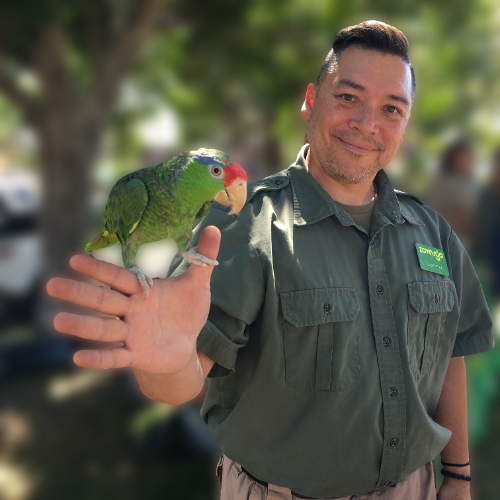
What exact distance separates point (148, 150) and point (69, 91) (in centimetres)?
165

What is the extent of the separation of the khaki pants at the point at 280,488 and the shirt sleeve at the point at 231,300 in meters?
0.40

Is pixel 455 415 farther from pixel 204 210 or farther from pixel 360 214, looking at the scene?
pixel 204 210

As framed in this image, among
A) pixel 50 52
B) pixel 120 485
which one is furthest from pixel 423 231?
pixel 50 52

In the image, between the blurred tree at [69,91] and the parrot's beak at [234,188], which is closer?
the parrot's beak at [234,188]

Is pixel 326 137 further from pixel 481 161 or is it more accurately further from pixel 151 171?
pixel 481 161

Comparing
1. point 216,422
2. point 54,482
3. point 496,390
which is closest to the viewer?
point 216,422

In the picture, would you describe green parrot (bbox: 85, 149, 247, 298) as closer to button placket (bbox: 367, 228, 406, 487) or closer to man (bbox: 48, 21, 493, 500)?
man (bbox: 48, 21, 493, 500)

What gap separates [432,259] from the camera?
1.63 metres

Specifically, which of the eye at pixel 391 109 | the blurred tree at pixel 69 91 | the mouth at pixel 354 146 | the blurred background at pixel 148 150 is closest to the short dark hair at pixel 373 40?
the eye at pixel 391 109

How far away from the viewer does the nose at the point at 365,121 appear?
1.52 m

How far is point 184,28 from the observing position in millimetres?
5453

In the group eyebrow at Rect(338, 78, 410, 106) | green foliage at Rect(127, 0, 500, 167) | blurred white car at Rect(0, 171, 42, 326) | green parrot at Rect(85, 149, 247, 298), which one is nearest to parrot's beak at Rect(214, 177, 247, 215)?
green parrot at Rect(85, 149, 247, 298)

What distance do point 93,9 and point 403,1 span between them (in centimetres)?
352

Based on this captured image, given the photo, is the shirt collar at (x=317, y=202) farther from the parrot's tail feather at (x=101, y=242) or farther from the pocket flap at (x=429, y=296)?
the parrot's tail feather at (x=101, y=242)
